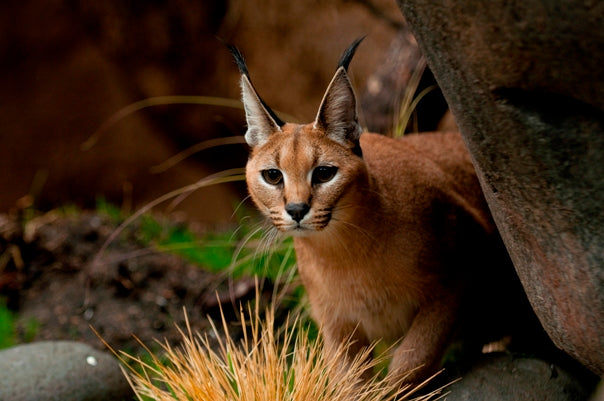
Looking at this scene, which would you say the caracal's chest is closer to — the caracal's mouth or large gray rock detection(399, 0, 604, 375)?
the caracal's mouth

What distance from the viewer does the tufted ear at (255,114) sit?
3.08 metres

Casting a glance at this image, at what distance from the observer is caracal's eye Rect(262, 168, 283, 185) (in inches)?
121

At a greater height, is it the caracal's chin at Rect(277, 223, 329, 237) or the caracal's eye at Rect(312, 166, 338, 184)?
the caracal's eye at Rect(312, 166, 338, 184)

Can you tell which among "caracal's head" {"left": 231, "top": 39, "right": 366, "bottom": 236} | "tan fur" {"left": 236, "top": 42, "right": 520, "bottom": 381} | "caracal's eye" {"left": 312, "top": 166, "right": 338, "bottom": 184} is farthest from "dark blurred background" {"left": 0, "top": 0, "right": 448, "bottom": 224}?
"caracal's eye" {"left": 312, "top": 166, "right": 338, "bottom": 184}

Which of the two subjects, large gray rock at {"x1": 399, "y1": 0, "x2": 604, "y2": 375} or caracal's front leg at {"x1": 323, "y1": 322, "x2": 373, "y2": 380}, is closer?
large gray rock at {"x1": 399, "y1": 0, "x2": 604, "y2": 375}

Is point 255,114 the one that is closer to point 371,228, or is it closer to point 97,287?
point 371,228

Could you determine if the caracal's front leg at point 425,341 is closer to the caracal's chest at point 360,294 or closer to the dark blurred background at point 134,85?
the caracal's chest at point 360,294

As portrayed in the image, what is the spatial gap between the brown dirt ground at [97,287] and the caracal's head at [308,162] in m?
1.53

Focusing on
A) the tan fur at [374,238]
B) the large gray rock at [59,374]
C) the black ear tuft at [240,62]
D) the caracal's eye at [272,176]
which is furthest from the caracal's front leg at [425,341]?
the large gray rock at [59,374]

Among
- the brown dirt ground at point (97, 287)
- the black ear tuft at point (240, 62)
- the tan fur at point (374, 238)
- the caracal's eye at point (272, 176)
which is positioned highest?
the black ear tuft at point (240, 62)

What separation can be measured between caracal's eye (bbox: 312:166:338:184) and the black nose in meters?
0.15

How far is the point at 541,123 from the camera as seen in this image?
2.33 meters

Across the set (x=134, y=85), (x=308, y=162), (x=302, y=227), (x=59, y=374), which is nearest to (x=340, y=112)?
(x=308, y=162)

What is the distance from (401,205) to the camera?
3344 mm
